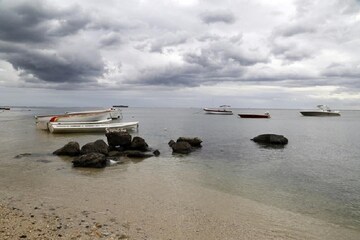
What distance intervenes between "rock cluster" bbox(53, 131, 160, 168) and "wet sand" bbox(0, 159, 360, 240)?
3.22m

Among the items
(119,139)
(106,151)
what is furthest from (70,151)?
(119,139)

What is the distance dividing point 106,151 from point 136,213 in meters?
12.3

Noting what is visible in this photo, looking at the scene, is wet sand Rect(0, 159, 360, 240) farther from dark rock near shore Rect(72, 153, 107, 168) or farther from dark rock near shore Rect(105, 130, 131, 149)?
dark rock near shore Rect(105, 130, 131, 149)

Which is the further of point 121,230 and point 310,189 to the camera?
point 310,189

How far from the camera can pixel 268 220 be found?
10.6m

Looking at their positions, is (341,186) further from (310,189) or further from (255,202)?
(255,202)

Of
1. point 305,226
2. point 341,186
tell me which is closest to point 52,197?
point 305,226

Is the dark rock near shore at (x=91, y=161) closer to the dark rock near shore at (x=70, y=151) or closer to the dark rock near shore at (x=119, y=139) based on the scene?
the dark rock near shore at (x=70, y=151)

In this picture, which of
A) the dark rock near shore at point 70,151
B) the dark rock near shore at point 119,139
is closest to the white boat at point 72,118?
the dark rock near shore at point 119,139

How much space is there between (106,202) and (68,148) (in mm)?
12477

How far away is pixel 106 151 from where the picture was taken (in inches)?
889

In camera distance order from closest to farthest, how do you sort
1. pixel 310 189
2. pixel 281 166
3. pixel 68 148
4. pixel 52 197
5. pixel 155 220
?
pixel 155 220 < pixel 52 197 < pixel 310 189 < pixel 281 166 < pixel 68 148

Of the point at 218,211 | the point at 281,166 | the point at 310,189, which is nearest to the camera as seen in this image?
the point at 218,211

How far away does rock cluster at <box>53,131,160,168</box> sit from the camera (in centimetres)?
1906
